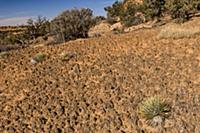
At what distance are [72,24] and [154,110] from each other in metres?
19.4

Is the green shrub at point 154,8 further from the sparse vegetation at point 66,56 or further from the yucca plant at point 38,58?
the yucca plant at point 38,58

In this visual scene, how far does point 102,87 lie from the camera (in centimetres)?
1241

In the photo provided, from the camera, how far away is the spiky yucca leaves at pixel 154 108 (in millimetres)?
10031

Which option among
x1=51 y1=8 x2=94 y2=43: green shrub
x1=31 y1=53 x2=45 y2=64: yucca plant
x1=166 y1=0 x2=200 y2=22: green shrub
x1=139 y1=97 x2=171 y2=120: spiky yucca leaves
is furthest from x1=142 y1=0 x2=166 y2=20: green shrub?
x1=139 y1=97 x2=171 y2=120: spiky yucca leaves

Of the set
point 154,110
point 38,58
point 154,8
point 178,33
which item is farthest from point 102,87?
point 154,8

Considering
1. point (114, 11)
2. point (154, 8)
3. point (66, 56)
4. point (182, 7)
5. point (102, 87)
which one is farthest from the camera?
point (114, 11)

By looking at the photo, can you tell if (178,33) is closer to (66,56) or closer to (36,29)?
(66,56)

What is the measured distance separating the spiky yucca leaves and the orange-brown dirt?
19cm

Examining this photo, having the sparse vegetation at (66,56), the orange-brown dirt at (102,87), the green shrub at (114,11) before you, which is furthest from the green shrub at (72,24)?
the green shrub at (114,11)

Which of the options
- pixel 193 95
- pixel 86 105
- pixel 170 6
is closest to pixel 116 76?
pixel 86 105

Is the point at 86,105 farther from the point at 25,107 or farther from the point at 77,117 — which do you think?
the point at 25,107

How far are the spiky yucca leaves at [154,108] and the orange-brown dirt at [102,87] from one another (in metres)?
0.19

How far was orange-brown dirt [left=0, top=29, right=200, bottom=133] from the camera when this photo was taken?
33.9 feet

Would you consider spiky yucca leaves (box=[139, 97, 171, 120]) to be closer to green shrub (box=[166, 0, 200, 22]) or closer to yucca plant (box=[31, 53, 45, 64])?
yucca plant (box=[31, 53, 45, 64])
